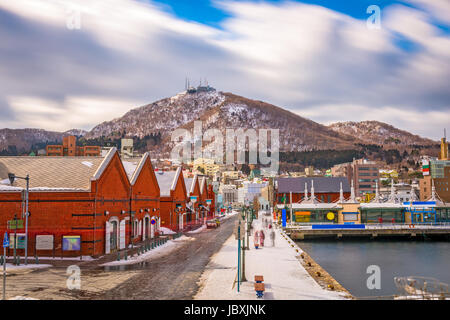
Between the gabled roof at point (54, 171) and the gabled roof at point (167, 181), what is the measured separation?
81.2ft

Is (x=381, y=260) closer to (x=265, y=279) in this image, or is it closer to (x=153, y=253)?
(x=153, y=253)

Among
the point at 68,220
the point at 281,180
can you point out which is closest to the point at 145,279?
the point at 68,220

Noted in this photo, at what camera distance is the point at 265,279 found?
23688 mm

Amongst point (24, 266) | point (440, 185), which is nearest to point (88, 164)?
point (24, 266)

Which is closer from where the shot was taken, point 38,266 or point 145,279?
point 145,279

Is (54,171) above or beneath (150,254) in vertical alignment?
above

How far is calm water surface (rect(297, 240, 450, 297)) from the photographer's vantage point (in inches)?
Result: 1462

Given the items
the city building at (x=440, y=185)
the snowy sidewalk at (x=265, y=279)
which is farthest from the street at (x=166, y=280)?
the city building at (x=440, y=185)

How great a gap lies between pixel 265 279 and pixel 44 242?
2032 cm

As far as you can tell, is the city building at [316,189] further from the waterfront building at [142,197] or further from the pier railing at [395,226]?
the waterfront building at [142,197]

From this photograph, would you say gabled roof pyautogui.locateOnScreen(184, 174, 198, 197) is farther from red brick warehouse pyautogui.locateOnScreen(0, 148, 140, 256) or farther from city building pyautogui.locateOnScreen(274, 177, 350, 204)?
red brick warehouse pyautogui.locateOnScreen(0, 148, 140, 256)
